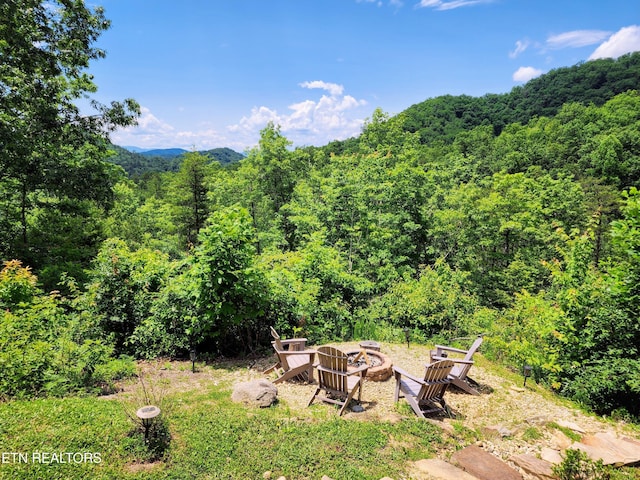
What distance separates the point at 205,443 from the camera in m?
4.16

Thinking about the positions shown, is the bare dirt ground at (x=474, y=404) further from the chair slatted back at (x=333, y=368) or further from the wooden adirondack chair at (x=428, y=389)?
the chair slatted back at (x=333, y=368)

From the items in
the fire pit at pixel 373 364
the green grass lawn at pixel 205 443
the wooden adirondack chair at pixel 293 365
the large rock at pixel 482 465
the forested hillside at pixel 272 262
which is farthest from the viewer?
the fire pit at pixel 373 364

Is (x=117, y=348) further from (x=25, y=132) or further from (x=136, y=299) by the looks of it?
(x=25, y=132)

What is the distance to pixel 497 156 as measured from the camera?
47.3 meters

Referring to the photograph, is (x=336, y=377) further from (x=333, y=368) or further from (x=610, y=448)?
(x=610, y=448)

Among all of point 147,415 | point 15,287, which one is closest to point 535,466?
point 147,415

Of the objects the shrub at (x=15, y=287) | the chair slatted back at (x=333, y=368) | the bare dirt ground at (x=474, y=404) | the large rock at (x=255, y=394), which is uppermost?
the shrub at (x=15, y=287)

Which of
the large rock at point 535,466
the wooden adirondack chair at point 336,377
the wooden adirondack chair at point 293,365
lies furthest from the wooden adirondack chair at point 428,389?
the wooden adirondack chair at point 293,365

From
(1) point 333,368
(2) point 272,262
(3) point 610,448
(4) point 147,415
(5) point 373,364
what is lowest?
(3) point 610,448

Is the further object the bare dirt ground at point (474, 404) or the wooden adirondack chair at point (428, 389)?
the wooden adirondack chair at point (428, 389)

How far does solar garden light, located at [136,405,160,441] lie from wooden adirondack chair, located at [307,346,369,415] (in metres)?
2.47

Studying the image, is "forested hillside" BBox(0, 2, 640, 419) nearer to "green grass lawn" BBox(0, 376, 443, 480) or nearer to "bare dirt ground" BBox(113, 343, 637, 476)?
"bare dirt ground" BBox(113, 343, 637, 476)

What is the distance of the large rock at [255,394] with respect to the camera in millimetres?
5374

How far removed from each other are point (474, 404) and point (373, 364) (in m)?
1.96
